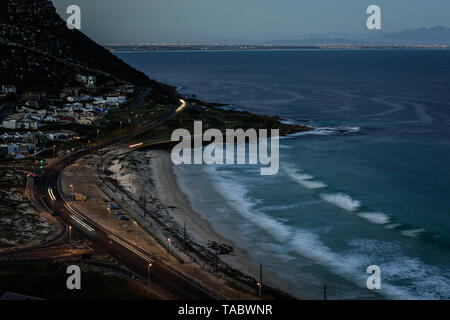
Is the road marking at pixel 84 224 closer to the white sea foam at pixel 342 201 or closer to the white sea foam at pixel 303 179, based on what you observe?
the white sea foam at pixel 342 201

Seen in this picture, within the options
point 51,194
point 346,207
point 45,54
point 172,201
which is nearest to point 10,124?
point 51,194

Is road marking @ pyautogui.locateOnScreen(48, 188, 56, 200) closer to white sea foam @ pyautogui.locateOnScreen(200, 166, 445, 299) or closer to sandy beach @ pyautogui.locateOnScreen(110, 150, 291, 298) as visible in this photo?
sandy beach @ pyautogui.locateOnScreen(110, 150, 291, 298)

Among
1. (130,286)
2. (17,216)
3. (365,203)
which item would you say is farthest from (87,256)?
(365,203)

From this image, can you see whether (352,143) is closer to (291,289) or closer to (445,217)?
(445,217)

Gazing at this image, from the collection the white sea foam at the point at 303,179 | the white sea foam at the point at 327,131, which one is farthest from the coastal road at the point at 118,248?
the white sea foam at the point at 327,131
